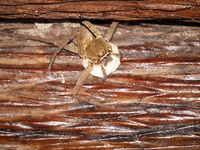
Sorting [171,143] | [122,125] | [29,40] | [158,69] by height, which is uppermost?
[29,40]

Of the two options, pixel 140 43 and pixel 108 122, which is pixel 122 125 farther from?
pixel 140 43

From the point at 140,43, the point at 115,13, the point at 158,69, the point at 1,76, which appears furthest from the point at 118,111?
the point at 1,76

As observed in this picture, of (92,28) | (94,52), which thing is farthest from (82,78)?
(92,28)

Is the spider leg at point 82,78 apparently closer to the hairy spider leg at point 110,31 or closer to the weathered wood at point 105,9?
the hairy spider leg at point 110,31

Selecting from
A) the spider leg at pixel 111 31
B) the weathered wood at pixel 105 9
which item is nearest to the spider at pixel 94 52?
the spider leg at pixel 111 31

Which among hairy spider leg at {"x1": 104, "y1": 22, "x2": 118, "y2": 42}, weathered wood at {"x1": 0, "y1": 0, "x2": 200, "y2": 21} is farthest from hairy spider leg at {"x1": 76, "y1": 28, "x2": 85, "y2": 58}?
weathered wood at {"x1": 0, "y1": 0, "x2": 200, "y2": 21}

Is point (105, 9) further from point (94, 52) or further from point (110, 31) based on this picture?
point (94, 52)
